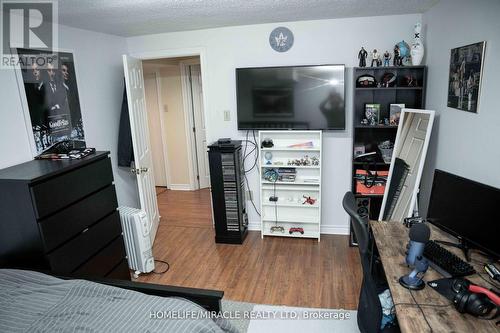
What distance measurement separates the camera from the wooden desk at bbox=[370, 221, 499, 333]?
128cm

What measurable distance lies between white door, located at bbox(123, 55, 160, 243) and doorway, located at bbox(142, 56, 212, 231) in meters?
1.10

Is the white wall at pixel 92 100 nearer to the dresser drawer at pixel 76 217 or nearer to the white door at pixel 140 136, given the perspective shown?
the white door at pixel 140 136

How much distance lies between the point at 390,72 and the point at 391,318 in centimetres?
240

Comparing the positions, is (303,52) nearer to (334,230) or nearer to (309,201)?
(309,201)

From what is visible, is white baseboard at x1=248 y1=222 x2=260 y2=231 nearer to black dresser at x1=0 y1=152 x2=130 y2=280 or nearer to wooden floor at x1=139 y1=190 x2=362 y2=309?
wooden floor at x1=139 y1=190 x2=362 y2=309

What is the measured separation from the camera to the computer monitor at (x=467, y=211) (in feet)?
5.14

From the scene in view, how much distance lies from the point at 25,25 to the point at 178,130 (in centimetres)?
300

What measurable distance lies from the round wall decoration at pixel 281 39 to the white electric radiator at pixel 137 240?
7.14 feet

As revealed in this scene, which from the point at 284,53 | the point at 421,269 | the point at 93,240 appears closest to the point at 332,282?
the point at 421,269

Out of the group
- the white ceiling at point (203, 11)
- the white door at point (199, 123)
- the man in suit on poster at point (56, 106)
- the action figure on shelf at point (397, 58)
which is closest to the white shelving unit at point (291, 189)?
the action figure on shelf at point (397, 58)

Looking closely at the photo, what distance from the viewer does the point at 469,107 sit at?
2.05m

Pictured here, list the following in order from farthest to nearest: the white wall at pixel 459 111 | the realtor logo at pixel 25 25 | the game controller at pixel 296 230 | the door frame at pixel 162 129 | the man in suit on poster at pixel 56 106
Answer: the door frame at pixel 162 129, the game controller at pixel 296 230, the man in suit on poster at pixel 56 106, the realtor logo at pixel 25 25, the white wall at pixel 459 111

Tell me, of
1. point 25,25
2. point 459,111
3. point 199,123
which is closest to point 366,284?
point 459,111

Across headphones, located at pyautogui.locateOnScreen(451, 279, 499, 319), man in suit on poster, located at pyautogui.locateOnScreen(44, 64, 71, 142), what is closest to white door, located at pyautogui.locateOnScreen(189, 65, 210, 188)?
man in suit on poster, located at pyautogui.locateOnScreen(44, 64, 71, 142)
